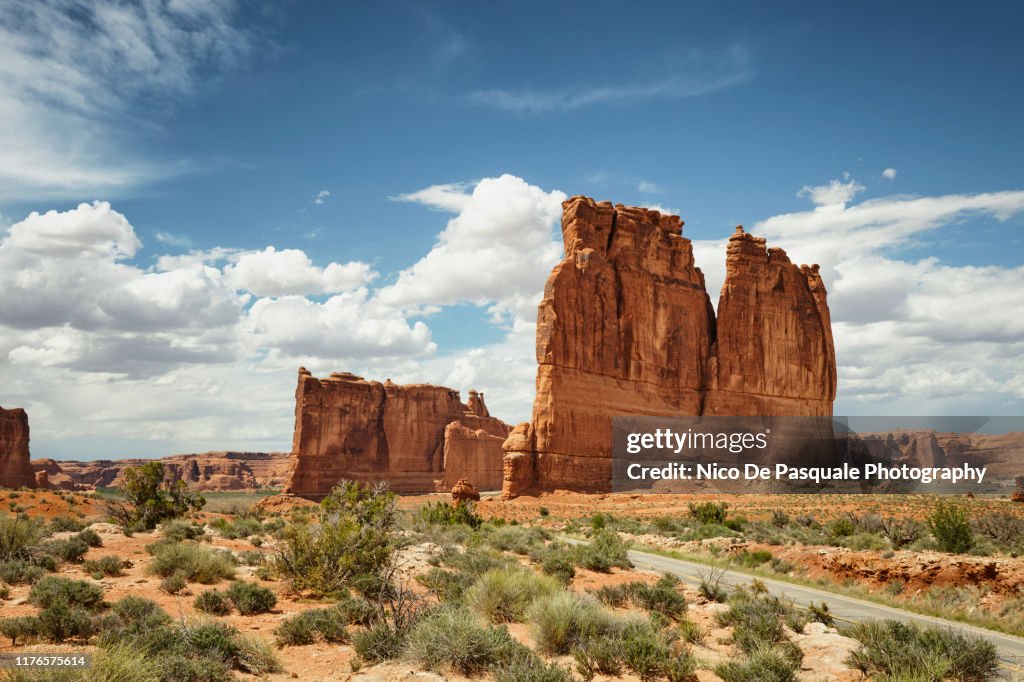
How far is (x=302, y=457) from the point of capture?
3406 inches

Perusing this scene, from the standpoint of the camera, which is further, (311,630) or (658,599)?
(658,599)

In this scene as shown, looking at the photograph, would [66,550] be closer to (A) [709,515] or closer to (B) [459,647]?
(B) [459,647]

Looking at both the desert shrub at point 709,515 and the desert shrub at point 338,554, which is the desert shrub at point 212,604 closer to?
the desert shrub at point 338,554

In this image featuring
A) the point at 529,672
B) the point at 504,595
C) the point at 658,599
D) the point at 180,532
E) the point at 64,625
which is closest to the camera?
the point at 529,672

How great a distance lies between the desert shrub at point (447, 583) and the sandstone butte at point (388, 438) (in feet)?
233

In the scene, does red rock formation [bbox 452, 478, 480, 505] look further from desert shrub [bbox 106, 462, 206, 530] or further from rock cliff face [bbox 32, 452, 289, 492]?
rock cliff face [bbox 32, 452, 289, 492]

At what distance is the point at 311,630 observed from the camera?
30.7ft

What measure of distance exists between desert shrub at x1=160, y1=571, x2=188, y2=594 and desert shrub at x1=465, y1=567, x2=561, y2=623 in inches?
215

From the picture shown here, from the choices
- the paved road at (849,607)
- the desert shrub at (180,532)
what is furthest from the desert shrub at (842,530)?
the desert shrub at (180,532)

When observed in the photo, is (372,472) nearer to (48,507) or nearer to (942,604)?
(48,507)

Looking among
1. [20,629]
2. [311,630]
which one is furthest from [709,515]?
[20,629]

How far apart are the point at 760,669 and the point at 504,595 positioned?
4.35m

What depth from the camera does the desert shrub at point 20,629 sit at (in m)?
8.56

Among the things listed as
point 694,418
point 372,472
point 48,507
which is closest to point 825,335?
point 694,418
